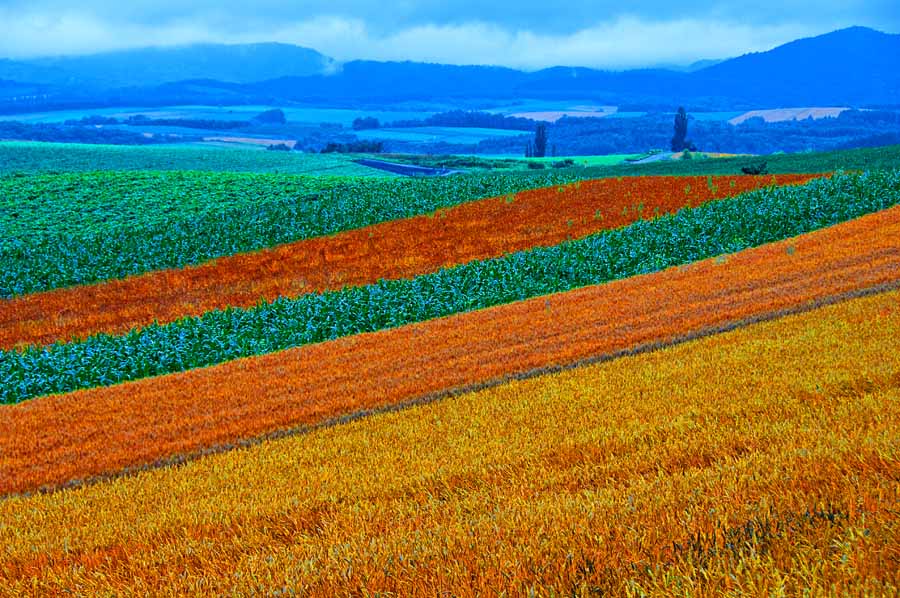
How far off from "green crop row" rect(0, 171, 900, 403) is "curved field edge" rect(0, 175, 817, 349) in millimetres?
3117

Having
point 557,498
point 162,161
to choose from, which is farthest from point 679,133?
point 557,498

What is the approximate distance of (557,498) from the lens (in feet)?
24.9

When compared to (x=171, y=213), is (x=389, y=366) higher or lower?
higher

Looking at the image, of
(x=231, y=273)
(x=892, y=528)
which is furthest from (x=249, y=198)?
(x=892, y=528)

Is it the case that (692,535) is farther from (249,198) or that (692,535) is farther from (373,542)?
(249,198)

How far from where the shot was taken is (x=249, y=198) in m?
64.1

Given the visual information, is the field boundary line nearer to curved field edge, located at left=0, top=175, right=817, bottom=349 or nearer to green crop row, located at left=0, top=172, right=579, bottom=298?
curved field edge, located at left=0, top=175, right=817, bottom=349

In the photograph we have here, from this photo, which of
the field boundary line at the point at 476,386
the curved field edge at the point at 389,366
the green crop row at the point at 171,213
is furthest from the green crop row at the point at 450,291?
the green crop row at the point at 171,213

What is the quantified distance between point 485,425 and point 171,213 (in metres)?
52.5

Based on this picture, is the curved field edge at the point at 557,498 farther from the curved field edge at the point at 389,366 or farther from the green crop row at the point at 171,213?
the green crop row at the point at 171,213

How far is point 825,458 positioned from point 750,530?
1.66 m

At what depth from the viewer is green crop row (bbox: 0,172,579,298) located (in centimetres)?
4206

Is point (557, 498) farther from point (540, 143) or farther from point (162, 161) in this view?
point (540, 143)

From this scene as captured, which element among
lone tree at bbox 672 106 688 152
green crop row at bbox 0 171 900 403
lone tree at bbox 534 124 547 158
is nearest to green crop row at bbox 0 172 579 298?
green crop row at bbox 0 171 900 403
